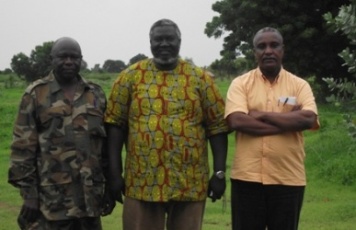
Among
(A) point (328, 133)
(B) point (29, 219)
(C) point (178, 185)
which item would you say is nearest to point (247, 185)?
(C) point (178, 185)

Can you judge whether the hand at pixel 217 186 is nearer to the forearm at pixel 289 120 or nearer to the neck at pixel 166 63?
the forearm at pixel 289 120

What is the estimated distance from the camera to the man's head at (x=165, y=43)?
3.81 metres

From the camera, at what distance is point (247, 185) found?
3.92m

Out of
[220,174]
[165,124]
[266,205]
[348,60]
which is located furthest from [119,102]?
[348,60]

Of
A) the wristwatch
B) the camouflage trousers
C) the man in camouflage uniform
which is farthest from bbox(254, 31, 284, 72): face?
the camouflage trousers

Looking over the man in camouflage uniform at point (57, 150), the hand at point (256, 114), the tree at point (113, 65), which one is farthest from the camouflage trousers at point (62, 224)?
the tree at point (113, 65)

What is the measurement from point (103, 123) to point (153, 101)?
14.1 inches

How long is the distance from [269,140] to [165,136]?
25.2 inches

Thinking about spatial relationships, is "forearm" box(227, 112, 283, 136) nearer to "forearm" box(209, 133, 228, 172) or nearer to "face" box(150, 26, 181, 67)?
"forearm" box(209, 133, 228, 172)

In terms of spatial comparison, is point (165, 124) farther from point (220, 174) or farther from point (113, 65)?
point (113, 65)

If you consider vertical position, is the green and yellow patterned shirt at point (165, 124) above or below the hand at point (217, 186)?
above

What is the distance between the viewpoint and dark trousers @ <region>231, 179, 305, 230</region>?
153 inches

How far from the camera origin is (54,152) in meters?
3.74

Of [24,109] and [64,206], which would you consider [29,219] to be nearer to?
[64,206]
